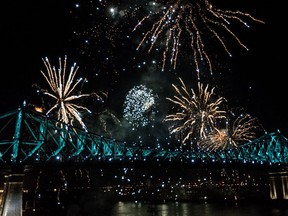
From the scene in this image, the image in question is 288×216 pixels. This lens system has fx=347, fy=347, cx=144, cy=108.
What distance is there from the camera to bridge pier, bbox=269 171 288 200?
79.1 meters

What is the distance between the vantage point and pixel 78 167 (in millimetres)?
52125

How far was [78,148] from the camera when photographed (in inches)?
2124

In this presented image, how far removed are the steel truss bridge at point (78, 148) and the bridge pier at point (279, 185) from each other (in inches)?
168

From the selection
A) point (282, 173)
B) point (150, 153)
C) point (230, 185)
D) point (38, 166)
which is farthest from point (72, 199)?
point (230, 185)

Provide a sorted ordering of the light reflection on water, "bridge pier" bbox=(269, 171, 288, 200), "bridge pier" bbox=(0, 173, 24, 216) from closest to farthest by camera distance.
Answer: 1. "bridge pier" bbox=(0, 173, 24, 216)
2. the light reflection on water
3. "bridge pier" bbox=(269, 171, 288, 200)

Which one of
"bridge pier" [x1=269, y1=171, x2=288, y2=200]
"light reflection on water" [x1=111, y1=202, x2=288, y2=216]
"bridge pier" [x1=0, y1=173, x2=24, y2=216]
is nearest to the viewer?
"bridge pier" [x1=0, y1=173, x2=24, y2=216]

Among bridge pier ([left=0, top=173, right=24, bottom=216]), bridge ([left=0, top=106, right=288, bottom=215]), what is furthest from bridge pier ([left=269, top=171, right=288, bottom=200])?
bridge pier ([left=0, top=173, right=24, bottom=216])

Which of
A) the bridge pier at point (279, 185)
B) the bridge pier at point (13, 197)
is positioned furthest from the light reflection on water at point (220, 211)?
the bridge pier at point (13, 197)

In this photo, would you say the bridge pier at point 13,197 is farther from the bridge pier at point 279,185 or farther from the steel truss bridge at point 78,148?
the bridge pier at point 279,185

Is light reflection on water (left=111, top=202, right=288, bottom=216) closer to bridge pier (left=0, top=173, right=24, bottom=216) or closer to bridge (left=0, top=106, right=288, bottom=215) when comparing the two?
bridge (left=0, top=106, right=288, bottom=215)

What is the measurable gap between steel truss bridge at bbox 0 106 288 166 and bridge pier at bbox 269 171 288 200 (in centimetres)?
428

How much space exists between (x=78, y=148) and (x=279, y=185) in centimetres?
5018

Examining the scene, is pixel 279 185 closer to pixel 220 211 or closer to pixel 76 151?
pixel 220 211

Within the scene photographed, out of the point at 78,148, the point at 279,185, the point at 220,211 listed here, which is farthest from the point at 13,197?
the point at 279,185
